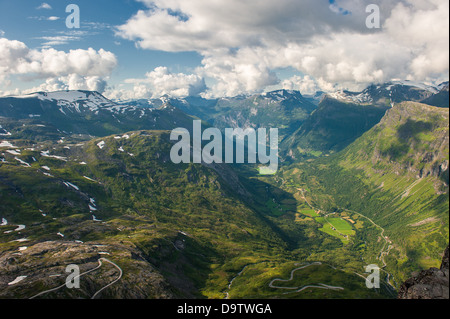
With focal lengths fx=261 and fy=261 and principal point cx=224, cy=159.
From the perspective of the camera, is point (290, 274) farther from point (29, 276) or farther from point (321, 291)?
point (29, 276)

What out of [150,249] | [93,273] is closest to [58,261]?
[93,273]
